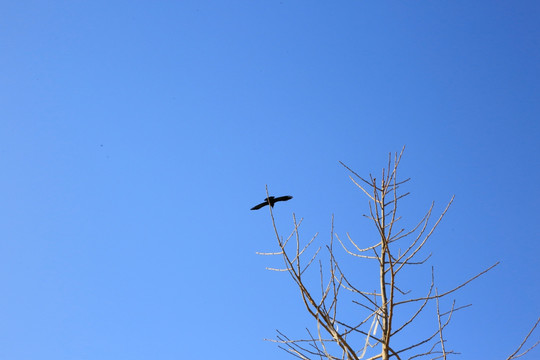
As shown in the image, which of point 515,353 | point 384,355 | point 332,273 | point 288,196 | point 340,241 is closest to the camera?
point 384,355

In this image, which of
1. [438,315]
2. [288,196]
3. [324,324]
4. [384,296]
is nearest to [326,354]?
[324,324]

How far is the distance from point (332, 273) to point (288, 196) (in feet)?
3.17

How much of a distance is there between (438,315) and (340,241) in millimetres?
899

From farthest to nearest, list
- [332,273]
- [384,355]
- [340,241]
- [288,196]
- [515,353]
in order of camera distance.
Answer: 1. [288,196]
2. [340,241]
3. [332,273]
4. [515,353]
5. [384,355]

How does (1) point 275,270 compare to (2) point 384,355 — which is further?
(1) point 275,270

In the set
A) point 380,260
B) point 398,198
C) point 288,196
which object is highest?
point 288,196

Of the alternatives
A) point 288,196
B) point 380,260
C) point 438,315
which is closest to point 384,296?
point 380,260

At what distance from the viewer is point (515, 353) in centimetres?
304

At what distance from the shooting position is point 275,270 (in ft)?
11.1

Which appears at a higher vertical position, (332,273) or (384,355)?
(332,273)

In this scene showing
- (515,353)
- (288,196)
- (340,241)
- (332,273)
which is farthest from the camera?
(288,196)

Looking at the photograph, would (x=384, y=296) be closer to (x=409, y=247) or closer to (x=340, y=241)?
(x=409, y=247)

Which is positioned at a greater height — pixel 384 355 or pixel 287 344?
pixel 287 344

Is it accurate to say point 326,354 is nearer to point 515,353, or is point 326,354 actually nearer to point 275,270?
point 275,270
